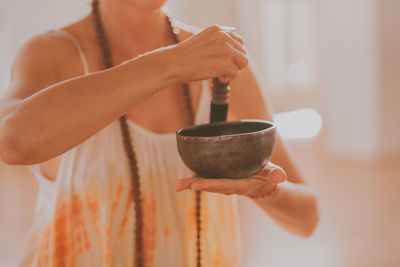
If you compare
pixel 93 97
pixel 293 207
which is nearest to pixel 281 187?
pixel 293 207

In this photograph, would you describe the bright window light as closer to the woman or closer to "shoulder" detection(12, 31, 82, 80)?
the woman

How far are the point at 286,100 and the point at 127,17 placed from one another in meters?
6.92

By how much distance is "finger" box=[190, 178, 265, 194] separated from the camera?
0.76 meters

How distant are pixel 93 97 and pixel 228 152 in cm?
23

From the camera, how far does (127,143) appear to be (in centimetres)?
99

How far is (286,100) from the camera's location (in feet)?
25.6

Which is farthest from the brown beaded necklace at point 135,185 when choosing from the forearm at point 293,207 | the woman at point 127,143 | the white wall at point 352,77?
the white wall at point 352,77

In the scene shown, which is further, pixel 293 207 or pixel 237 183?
pixel 293 207

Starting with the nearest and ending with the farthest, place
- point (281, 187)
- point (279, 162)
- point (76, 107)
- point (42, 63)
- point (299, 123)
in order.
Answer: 1. point (76, 107)
2. point (42, 63)
3. point (281, 187)
4. point (279, 162)
5. point (299, 123)

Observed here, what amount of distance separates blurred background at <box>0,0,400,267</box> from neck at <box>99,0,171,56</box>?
6.15 ft

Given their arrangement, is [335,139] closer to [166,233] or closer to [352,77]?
[352,77]

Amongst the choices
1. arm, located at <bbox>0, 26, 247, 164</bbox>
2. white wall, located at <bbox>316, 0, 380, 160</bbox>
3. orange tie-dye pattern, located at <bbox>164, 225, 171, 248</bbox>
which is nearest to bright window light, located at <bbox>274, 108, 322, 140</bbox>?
white wall, located at <bbox>316, 0, 380, 160</bbox>

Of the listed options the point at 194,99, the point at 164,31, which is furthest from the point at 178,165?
the point at 164,31

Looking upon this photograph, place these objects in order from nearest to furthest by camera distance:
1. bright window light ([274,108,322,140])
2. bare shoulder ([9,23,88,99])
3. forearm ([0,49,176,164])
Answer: forearm ([0,49,176,164]) → bare shoulder ([9,23,88,99]) → bright window light ([274,108,322,140])
